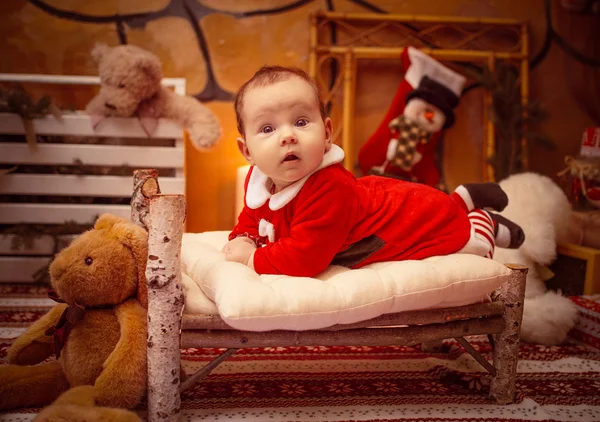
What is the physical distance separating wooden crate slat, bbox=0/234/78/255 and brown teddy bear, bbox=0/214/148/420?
105 cm

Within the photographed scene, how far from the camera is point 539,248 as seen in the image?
1.71 metres

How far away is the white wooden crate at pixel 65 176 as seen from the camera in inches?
81.2

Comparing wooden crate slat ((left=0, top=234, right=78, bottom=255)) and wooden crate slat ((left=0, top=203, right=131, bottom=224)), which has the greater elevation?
wooden crate slat ((left=0, top=203, right=131, bottom=224))

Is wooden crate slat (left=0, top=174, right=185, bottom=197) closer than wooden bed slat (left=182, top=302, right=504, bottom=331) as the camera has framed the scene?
No

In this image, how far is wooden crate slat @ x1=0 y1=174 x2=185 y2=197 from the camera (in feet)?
6.82

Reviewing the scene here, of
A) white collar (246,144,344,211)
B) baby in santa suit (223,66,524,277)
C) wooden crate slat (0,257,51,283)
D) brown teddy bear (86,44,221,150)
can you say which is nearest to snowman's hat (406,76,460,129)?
brown teddy bear (86,44,221,150)

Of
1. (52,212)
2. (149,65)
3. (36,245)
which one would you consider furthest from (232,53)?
(36,245)

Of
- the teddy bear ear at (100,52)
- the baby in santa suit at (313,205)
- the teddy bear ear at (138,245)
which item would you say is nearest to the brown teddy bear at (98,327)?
the teddy bear ear at (138,245)

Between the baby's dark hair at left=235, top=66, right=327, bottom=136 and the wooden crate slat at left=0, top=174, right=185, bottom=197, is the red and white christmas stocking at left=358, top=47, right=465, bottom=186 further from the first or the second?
the baby's dark hair at left=235, top=66, right=327, bottom=136

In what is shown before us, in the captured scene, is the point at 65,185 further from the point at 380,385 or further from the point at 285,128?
the point at 380,385

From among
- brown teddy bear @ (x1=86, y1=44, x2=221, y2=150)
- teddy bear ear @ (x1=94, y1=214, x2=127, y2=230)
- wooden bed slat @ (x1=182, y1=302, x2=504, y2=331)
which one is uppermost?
brown teddy bear @ (x1=86, y1=44, x2=221, y2=150)

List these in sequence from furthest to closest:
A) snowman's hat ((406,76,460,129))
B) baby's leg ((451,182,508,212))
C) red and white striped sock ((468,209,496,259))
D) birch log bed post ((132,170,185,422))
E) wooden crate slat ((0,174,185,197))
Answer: snowman's hat ((406,76,460,129))
wooden crate slat ((0,174,185,197))
baby's leg ((451,182,508,212))
red and white striped sock ((468,209,496,259))
birch log bed post ((132,170,185,422))

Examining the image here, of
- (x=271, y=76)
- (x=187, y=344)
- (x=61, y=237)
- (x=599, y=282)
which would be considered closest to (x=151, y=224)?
(x=187, y=344)

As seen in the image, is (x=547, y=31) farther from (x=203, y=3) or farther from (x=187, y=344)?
(x=187, y=344)
